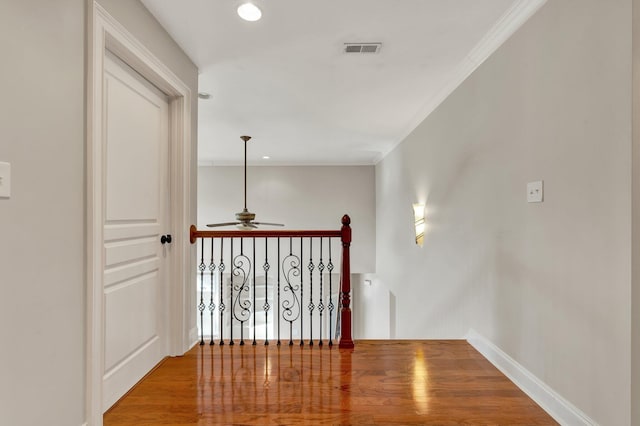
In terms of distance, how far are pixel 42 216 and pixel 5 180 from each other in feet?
0.67

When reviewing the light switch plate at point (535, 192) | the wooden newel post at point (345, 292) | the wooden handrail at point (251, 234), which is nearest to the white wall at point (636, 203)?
the light switch plate at point (535, 192)

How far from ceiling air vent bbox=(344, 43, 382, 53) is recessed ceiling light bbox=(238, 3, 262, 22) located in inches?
27.6

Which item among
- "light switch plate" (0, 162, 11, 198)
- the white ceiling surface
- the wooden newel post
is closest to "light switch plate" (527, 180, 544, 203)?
the white ceiling surface

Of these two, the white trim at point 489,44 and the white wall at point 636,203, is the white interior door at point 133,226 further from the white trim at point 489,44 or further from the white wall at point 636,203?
the white trim at point 489,44

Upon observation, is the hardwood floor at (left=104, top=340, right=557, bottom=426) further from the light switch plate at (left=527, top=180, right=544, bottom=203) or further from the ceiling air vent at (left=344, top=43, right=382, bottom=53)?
the ceiling air vent at (left=344, top=43, right=382, bottom=53)

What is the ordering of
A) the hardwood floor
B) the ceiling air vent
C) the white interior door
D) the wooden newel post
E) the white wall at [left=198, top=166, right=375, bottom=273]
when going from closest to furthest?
the hardwood floor
the white interior door
the ceiling air vent
the wooden newel post
the white wall at [left=198, top=166, right=375, bottom=273]

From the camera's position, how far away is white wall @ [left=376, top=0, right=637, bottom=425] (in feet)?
4.89

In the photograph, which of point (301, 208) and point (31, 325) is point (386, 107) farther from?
point (301, 208)

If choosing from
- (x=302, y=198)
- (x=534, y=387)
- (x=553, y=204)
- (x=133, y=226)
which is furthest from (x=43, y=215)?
(x=302, y=198)

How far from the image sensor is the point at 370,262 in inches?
303

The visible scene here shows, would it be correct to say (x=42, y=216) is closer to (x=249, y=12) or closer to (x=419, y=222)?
(x=249, y=12)

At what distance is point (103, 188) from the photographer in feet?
6.16

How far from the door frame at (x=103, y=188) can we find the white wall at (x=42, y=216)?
42mm

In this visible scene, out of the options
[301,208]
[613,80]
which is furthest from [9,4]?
[301,208]
